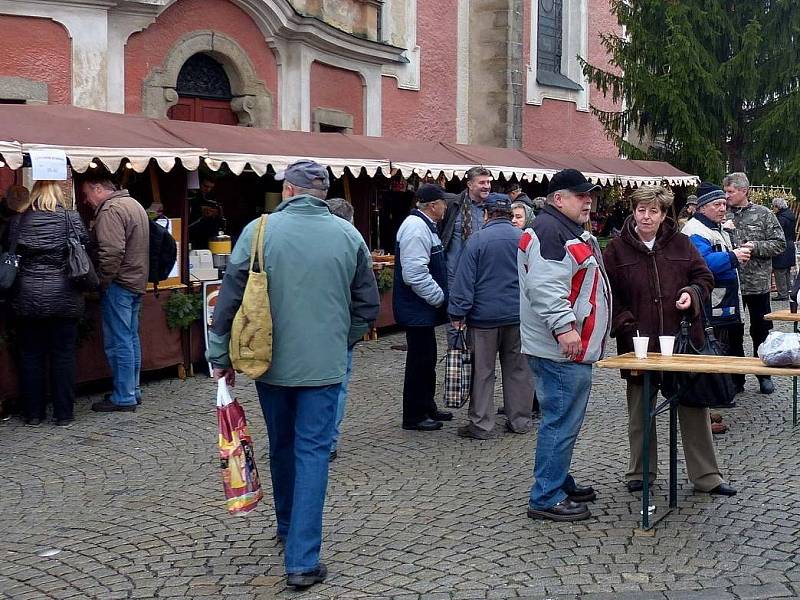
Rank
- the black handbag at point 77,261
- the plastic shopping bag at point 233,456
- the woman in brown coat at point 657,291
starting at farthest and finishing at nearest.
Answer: the black handbag at point 77,261, the woman in brown coat at point 657,291, the plastic shopping bag at point 233,456

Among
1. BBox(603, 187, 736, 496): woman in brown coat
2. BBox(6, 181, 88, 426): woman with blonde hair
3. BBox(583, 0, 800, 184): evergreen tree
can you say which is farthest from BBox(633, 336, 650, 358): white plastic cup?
BBox(583, 0, 800, 184): evergreen tree

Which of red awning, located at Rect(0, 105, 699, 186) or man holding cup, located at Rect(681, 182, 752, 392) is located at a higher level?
red awning, located at Rect(0, 105, 699, 186)

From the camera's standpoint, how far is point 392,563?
4.75 m

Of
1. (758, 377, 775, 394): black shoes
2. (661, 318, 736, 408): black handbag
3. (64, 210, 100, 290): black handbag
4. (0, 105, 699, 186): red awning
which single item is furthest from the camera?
(758, 377, 775, 394): black shoes

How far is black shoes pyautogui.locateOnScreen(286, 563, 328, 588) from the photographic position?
4.43 metres

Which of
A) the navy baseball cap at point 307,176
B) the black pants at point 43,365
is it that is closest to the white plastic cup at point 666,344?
the navy baseball cap at point 307,176

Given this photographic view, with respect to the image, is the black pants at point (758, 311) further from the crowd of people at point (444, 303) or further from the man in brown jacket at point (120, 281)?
the man in brown jacket at point (120, 281)

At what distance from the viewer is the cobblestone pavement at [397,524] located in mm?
4512

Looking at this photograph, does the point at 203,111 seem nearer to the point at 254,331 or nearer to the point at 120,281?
the point at 120,281

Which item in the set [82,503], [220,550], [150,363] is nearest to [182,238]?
[150,363]

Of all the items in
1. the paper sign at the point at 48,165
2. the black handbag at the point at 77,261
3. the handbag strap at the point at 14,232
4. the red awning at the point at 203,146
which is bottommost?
the black handbag at the point at 77,261

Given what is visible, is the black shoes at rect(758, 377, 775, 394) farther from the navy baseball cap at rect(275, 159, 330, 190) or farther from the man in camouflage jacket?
the navy baseball cap at rect(275, 159, 330, 190)

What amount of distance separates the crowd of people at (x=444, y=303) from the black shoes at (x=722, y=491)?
0.5 inches

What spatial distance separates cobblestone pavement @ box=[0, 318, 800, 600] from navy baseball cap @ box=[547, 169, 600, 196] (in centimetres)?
168
